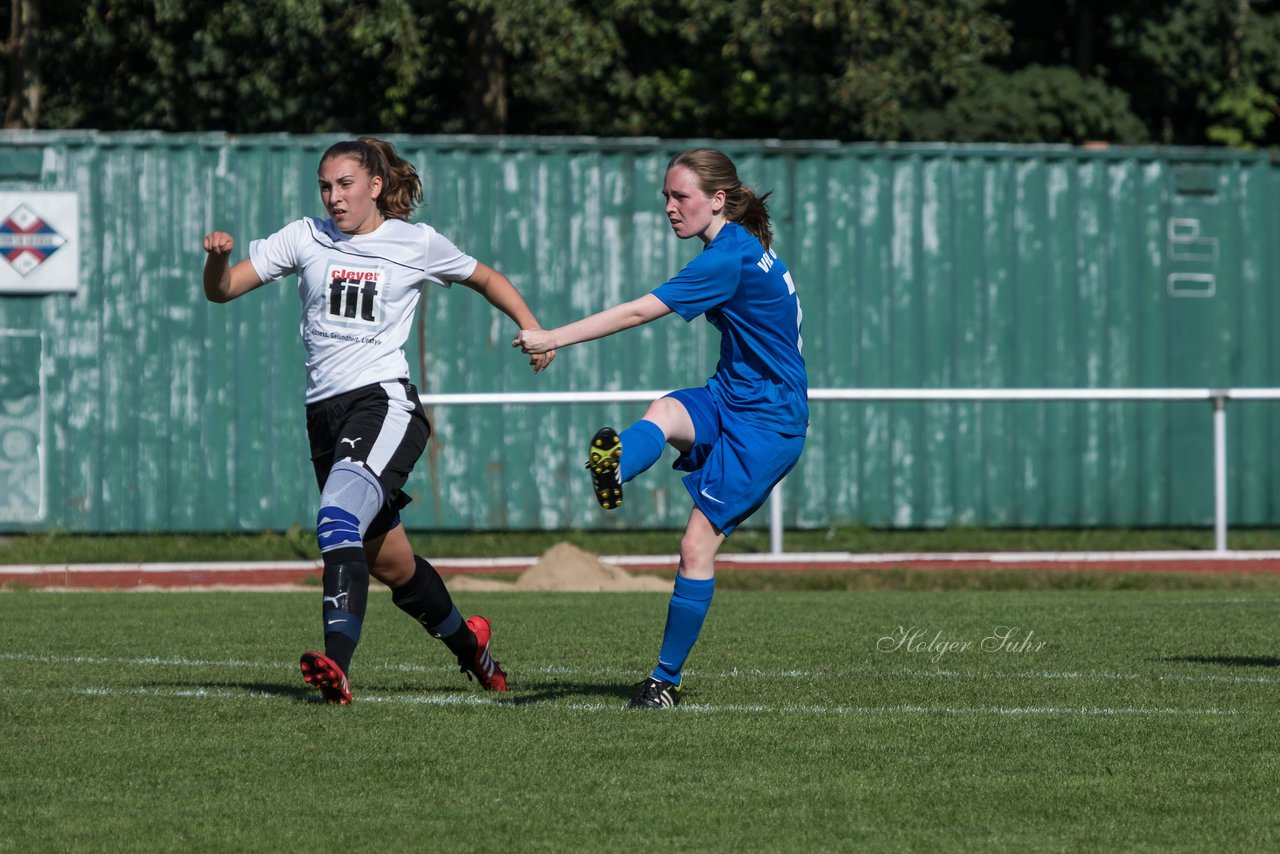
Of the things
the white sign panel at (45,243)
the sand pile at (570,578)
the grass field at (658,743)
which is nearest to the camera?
the grass field at (658,743)

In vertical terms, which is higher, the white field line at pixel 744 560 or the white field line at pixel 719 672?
the white field line at pixel 719 672

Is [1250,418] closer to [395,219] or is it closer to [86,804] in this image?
[395,219]

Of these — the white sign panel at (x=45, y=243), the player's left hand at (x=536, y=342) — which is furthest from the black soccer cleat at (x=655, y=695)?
the white sign panel at (x=45, y=243)

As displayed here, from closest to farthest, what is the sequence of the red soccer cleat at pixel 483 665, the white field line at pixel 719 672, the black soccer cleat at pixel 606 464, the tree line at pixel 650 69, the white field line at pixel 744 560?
the black soccer cleat at pixel 606 464 < the red soccer cleat at pixel 483 665 < the white field line at pixel 719 672 < the white field line at pixel 744 560 < the tree line at pixel 650 69

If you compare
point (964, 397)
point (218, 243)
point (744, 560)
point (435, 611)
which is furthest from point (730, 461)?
point (964, 397)

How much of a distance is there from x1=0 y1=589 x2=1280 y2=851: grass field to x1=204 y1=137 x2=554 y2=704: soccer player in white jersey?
0.40 meters

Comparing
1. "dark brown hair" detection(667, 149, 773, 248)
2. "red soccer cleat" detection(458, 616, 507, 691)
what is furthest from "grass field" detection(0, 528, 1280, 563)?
"dark brown hair" detection(667, 149, 773, 248)

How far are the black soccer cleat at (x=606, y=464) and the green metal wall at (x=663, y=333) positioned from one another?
414 inches

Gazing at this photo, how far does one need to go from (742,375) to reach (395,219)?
4.72 feet

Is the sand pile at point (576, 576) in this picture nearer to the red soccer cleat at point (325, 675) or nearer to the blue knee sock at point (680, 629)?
the blue knee sock at point (680, 629)

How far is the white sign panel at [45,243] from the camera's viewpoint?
633 inches

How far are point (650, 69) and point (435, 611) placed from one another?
64.8 feet

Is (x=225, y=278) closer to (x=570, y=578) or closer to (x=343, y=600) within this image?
(x=343, y=600)

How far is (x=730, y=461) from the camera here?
6.44 metres
